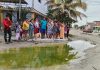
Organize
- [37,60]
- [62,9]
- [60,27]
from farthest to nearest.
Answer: [62,9], [60,27], [37,60]

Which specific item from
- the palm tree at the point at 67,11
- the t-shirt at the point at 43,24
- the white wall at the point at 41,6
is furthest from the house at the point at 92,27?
the t-shirt at the point at 43,24

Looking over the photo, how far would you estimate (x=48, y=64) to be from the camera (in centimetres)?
1517

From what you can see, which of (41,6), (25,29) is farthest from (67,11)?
(25,29)

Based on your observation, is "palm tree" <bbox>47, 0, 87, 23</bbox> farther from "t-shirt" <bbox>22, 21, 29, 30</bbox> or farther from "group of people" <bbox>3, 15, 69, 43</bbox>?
"t-shirt" <bbox>22, 21, 29, 30</bbox>

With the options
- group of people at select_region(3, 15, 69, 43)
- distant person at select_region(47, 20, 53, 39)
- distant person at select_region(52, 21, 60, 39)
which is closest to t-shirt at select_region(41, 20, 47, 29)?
group of people at select_region(3, 15, 69, 43)

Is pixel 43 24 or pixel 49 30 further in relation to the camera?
pixel 49 30

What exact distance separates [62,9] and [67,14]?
111cm

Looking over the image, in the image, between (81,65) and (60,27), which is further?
(60,27)

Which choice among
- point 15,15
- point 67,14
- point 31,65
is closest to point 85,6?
point 67,14

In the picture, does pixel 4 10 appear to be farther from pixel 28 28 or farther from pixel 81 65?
pixel 81 65

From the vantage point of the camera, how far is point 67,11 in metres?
52.0

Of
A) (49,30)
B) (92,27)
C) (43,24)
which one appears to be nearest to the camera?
(43,24)

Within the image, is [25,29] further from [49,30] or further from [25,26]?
[49,30]

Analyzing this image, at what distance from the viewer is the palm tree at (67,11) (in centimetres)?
5147
